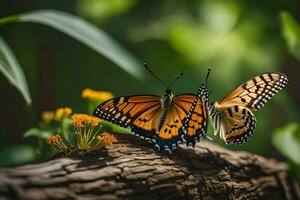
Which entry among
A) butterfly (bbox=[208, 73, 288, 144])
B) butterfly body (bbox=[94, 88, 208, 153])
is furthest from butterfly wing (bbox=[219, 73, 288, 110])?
butterfly body (bbox=[94, 88, 208, 153])

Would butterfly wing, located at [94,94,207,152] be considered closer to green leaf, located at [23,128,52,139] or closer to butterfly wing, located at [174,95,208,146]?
butterfly wing, located at [174,95,208,146]

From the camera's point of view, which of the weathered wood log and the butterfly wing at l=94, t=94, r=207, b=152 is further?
the butterfly wing at l=94, t=94, r=207, b=152

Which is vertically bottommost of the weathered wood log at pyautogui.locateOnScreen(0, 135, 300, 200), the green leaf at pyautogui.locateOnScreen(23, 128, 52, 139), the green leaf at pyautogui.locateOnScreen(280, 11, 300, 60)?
the weathered wood log at pyautogui.locateOnScreen(0, 135, 300, 200)

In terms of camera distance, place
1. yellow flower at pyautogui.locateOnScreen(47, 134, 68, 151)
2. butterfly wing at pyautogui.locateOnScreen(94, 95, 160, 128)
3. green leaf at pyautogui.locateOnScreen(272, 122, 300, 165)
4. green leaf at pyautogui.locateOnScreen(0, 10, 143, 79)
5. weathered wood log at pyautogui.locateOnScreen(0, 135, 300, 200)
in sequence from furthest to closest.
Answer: green leaf at pyautogui.locateOnScreen(272, 122, 300, 165)
green leaf at pyautogui.locateOnScreen(0, 10, 143, 79)
butterfly wing at pyautogui.locateOnScreen(94, 95, 160, 128)
yellow flower at pyautogui.locateOnScreen(47, 134, 68, 151)
weathered wood log at pyautogui.locateOnScreen(0, 135, 300, 200)

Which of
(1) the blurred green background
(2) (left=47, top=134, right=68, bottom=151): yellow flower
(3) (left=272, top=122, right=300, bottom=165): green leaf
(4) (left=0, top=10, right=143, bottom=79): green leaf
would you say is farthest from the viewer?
(1) the blurred green background

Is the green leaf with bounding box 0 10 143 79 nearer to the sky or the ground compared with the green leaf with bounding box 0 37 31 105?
nearer to the sky

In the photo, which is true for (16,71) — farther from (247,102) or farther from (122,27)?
(122,27)

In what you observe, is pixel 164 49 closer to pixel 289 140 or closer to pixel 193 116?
pixel 289 140

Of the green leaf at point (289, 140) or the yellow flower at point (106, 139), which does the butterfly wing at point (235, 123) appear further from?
the green leaf at point (289, 140)
